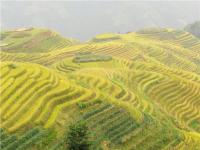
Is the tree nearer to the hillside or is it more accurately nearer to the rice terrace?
the rice terrace

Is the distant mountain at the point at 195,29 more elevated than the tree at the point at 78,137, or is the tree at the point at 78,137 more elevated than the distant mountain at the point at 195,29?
the tree at the point at 78,137

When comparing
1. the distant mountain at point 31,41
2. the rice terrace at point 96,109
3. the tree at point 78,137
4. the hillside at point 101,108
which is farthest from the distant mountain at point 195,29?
the tree at point 78,137

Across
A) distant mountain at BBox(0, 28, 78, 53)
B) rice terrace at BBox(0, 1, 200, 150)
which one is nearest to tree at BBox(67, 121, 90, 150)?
rice terrace at BBox(0, 1, 200, 150)

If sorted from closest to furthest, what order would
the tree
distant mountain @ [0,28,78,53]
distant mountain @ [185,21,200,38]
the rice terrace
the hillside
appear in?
the tree
the rice terrace
the hillside
distant mountain @ [0,28,78,53]
distant mountain @ [185,21,200,38]

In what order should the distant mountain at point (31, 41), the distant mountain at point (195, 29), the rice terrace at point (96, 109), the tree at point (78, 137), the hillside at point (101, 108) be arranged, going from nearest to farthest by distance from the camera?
the tree at point (78, 137) < the rice terrace at point (96, 109) < the hillside at point (101, 108) < the distant mountain at point (31, 41) < the distant mountain at point (195, 29)

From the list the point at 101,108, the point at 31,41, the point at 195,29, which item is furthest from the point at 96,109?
the point at 195,29

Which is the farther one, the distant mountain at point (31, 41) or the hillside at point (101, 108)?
the distant mountain at point (31, 41)

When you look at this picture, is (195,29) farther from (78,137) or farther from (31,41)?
(78,137)

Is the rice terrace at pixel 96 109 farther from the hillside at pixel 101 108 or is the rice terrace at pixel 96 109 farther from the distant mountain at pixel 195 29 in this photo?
the distant mountain at pixel 195 29

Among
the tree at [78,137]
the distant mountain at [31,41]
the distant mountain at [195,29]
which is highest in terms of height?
the tree at [78,137]

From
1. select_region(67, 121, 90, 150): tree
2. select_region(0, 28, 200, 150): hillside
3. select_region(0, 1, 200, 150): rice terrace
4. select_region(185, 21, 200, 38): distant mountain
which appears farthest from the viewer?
select_region(185, 21, 200, 38): distant mountain

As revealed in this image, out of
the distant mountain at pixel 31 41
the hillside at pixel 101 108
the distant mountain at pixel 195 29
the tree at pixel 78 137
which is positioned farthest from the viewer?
the distant mountain at pixel 195 29
